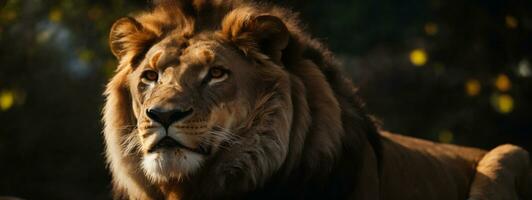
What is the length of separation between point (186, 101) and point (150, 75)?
538 mm

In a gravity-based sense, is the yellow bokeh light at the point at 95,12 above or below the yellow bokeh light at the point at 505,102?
above

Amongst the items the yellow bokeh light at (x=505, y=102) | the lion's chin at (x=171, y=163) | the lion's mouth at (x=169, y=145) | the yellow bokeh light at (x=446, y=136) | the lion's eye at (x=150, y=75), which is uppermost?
the lion's eye at (x=150, y=75)

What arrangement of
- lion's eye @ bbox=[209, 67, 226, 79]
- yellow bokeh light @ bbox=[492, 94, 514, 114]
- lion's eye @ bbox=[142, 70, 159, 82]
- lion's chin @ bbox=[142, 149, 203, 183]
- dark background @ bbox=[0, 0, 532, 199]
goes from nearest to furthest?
lion's chin @ bbox=[142, 149, 203, 183], lion's eye @ bbox=[209, 67, 226, 79], lion's eye @ bbox=[142, 70, 159, 82], dark background @ bbox=[0, 0, 532, 199], yellow bokeh light @ bbox=[492, 94, 514, 114]

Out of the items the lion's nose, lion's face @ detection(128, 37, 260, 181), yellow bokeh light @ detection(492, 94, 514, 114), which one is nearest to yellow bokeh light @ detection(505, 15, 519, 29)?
yellow bokeh light @ detection(492, 94, 514, 114)

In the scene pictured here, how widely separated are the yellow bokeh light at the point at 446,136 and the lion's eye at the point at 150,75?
369 inches

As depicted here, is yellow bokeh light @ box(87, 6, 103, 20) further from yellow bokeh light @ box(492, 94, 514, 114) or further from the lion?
the lion

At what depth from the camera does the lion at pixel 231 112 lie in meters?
5.92

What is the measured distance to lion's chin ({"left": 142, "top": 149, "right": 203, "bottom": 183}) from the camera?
5.84 meters

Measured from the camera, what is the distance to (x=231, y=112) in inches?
238

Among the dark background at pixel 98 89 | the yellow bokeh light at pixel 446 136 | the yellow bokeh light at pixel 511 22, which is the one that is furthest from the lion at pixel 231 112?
the yellow bokeh light at pixel 446 136

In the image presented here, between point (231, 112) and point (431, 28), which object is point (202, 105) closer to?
point (231, 112)

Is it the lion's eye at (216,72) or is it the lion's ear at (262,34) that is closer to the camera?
the lion's eye at (216,72)

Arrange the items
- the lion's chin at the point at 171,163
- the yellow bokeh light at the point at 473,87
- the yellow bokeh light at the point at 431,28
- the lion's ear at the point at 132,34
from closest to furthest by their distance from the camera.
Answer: the lion's chin at the point at 171,163
the lion's ear at the point at 132,34
the yellow bokeh light at the point at 473,87
the yellow bokeh light at the point at 431,28

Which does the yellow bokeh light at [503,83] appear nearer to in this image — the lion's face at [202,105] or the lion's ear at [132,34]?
the lion's face at [202,105]
